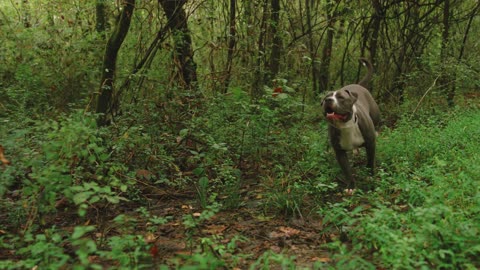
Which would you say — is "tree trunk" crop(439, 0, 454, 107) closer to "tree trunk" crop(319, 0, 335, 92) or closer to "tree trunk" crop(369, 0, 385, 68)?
"tree trunk" crop(369, 0, 385, 68)

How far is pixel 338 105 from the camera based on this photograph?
461 cm

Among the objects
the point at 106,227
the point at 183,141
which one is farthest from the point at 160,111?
the point at 106,227

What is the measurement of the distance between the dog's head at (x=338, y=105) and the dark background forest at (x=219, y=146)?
611 millimetres

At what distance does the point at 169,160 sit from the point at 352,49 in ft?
23.8

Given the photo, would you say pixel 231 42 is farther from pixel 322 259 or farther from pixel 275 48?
pixel 322 259

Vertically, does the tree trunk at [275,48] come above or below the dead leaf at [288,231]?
above

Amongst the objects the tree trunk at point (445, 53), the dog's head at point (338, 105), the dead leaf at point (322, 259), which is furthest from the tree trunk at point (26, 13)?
the tree trunk at point (445, 53)

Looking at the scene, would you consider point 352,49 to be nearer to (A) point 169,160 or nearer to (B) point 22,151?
(A) point 169,160

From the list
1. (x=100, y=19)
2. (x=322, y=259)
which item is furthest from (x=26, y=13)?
(x=322, y=259)

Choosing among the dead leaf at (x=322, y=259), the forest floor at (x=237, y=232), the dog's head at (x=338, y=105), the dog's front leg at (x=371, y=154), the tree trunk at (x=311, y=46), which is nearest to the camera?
the dead leaf at (x=322, y=259)

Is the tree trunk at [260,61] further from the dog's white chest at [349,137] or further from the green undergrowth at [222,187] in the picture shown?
the dog's white chest at [349,137]

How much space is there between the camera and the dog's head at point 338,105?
4598 mm

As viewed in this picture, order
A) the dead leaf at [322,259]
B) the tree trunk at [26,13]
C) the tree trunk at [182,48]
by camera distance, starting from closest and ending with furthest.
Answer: the dead leaf at [322,259] → the tree trunk at [182,48] → the tree trunk at [26,13]

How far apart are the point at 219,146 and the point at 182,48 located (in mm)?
2215
